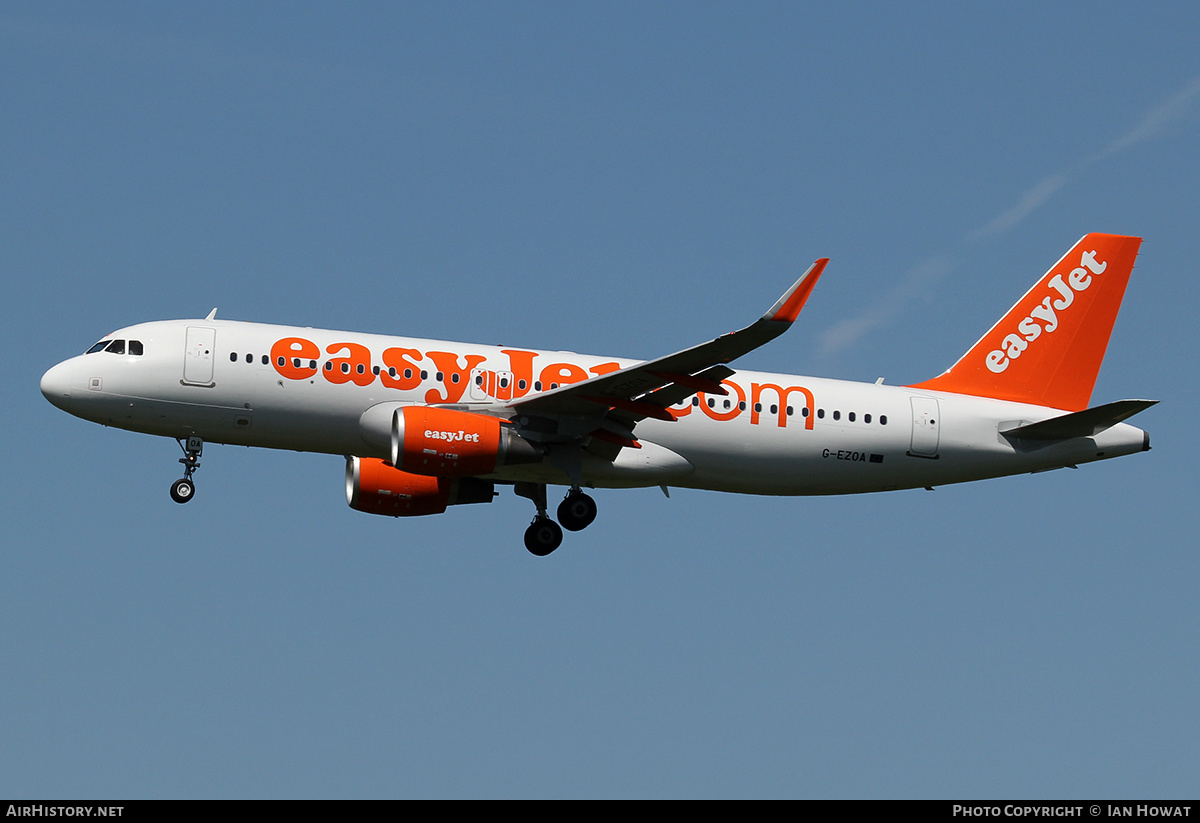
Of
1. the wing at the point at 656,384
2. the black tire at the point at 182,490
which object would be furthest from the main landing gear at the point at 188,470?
the wing at the point at 656,384

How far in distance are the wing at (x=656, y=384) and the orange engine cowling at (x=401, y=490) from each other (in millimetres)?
4602

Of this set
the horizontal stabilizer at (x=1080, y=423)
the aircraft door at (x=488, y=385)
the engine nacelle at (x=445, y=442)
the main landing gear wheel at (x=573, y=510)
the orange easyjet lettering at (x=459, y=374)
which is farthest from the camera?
the horizontal stabilizer at (x=1080, y=423)

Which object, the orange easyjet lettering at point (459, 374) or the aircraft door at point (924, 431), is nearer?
the orange easyjet lettering at point (459, 374)

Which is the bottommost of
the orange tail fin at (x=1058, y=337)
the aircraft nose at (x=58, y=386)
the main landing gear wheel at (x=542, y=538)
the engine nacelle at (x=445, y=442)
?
the main landing gear wheel at (x=542, y=538)

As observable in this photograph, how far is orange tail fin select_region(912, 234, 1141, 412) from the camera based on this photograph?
124 feet

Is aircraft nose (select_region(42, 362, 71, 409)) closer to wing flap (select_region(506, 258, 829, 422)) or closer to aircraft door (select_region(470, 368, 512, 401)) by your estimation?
aircraft door (select_region(470, 368, 512, 401))

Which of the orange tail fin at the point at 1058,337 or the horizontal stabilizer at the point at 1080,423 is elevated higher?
the orange tail fin at the point at 1058,337

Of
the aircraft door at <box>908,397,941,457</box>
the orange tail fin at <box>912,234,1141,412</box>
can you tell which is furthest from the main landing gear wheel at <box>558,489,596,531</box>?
the orange tail fin at <box>912,234,1141,412</box>

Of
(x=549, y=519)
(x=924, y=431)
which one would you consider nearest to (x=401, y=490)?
(x=549, y=519)

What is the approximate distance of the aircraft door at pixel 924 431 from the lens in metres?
35.4

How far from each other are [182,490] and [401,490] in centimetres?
541

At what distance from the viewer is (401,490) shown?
35.7m

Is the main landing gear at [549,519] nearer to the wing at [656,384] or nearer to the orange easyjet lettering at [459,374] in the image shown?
the wing at [656,384]
